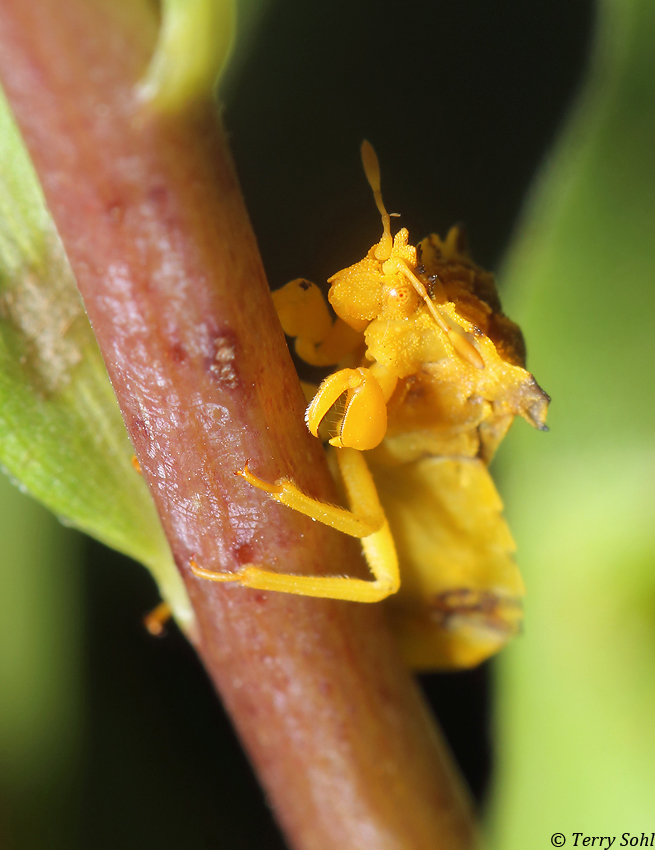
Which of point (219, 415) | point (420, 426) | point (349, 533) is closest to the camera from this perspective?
point (219, 415)

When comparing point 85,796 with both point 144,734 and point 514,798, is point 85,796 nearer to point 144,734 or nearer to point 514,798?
point 144,734

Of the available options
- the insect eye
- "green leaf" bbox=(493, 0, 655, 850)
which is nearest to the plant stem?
"green leaf" bbox=(493, 0, 655, 850)

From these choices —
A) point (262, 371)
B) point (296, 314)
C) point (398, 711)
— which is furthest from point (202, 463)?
point (398, 711)

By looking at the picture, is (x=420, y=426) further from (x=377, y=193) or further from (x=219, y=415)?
(x=219, y=415)

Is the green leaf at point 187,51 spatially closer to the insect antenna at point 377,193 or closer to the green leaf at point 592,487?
the insect antenna at point 377,193

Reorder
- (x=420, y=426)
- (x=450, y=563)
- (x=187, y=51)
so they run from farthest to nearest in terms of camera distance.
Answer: (x=450, y=563) → (x=420, y=426) → (x=187, y=51)

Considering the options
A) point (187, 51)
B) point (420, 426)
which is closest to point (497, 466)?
point (420, 426)

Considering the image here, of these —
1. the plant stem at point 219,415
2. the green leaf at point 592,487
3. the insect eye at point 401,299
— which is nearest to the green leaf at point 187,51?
the plant stem at point 219,415

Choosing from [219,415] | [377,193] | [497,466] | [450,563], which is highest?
[377,193]
